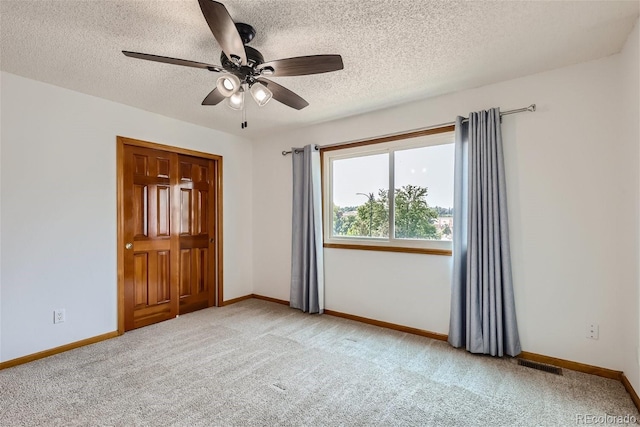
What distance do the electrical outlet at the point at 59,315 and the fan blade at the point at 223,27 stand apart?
2.81m

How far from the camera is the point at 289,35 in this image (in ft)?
6.75

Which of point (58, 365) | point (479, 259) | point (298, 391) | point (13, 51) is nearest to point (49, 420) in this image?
point (58, 365)

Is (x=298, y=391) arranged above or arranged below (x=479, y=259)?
below

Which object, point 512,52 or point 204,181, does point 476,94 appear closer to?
point 512,52

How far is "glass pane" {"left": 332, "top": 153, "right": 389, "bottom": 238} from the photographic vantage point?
12.0ft

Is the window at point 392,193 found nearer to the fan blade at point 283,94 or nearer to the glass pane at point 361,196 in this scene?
the glass pane at point 361,196

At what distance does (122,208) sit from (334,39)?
2.77m

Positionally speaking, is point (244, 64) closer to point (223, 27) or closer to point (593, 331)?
point (223, 27)

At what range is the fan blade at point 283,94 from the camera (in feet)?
7.20

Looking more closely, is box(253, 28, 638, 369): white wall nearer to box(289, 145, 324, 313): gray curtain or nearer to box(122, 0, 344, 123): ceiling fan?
box(289, 145, 324, 313): gray curtain

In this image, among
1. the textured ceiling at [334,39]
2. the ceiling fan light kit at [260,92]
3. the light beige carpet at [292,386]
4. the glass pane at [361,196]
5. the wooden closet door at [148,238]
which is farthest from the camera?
the glass pane at [361,196]

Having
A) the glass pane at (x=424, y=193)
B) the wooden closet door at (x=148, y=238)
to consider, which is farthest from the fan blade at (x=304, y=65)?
the wooden closet door at (x=148, y=238)

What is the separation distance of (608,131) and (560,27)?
3.08 ft

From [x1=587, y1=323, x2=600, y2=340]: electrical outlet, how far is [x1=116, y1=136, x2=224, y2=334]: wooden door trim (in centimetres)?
396
